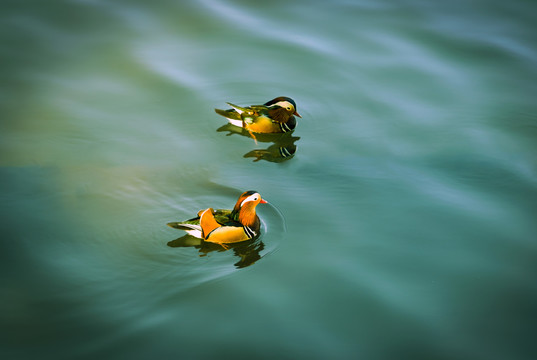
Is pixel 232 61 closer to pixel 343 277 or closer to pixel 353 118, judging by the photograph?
pixel 353 118

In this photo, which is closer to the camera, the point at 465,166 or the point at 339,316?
the point at 339,316

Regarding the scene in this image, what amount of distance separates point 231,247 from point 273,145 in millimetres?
1796

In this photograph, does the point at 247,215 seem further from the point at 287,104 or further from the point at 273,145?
the point at 287,104

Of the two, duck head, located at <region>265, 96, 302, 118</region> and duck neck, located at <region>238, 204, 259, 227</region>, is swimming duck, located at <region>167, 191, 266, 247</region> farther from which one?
duck head, located at <region>265, 96, 302, 118</region>

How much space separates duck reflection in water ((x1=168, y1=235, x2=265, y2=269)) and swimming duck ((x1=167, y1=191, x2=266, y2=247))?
0.04 metres

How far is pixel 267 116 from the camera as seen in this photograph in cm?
A: 657

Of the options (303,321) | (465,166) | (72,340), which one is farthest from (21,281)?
(465,166)

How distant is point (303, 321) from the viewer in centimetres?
445

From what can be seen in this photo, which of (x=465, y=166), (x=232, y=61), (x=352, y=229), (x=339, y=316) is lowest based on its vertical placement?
(x=339, y=316)

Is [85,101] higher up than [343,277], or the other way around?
[85,101]

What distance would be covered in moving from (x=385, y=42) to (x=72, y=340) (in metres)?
5.66

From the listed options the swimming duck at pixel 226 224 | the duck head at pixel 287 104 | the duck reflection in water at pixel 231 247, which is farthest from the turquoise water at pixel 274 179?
the duck head at pixel 287 104

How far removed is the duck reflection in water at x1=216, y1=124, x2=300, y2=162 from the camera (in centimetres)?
629

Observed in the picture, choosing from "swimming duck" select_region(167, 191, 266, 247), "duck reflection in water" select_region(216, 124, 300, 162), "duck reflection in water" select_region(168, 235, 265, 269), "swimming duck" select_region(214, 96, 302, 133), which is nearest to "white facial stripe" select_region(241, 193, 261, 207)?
"swimming duck" select_region(167, 191, 266, 247)
